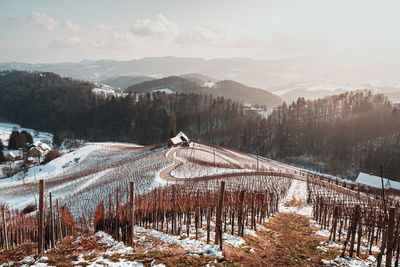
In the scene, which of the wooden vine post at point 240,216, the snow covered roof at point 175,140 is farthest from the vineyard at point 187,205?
the snow covered roof at point 175,140

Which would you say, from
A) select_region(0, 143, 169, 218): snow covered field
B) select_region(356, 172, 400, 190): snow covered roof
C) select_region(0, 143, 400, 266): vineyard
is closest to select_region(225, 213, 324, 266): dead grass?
select_region(0, 143, 400, 266): vineyard

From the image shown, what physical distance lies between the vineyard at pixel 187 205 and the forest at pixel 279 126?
179 feet

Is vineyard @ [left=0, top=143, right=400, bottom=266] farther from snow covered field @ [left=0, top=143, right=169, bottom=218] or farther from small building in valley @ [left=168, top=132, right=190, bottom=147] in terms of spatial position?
small building in valley @ [left=168, top=132, right=190, bottom=147]

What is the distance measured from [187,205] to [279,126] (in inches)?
5018

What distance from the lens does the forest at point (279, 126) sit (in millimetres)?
101625

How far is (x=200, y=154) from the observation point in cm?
6669

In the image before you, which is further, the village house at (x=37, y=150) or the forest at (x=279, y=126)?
the forest at (x=279, y=126)

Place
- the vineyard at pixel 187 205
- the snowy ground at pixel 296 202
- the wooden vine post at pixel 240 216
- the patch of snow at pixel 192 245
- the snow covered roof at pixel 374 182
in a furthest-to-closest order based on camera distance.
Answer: the snow covered roof at pixel 374 182
the snowy ground at pixel 296 202
the wooden vine post at pixel 240 216
the vineyard at pixel 187 205
the patch of snow at pixel 192 245

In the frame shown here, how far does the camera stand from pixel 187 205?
1493 centimetres

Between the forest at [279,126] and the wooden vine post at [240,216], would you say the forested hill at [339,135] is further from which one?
the wooden vine post at [240,216]

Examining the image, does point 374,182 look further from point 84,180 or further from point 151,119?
point 151,119

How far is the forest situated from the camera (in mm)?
101625

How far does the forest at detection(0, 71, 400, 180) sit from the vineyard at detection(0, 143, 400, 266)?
54631 mm

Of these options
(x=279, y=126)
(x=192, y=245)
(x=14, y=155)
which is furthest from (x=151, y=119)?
(x=192, y=245)
